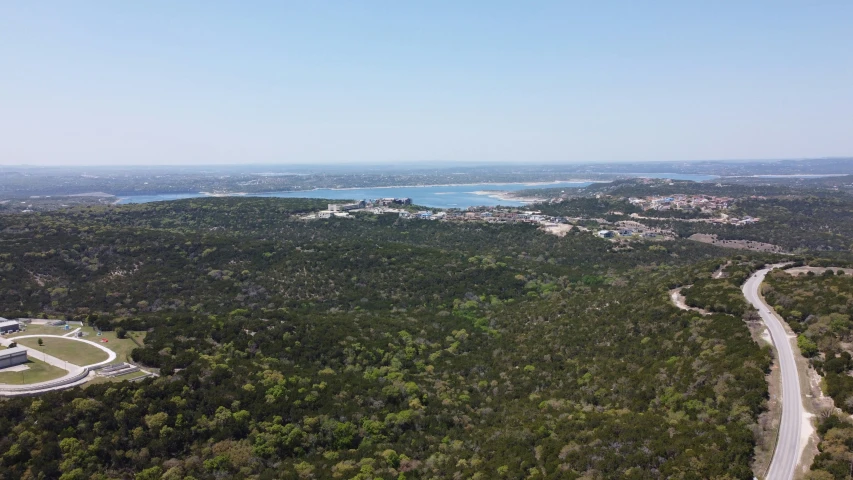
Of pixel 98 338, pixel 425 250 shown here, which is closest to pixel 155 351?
pixel 98 338

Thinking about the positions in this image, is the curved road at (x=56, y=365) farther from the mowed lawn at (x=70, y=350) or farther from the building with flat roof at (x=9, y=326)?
the building with flat roof at (x=9, y=326)

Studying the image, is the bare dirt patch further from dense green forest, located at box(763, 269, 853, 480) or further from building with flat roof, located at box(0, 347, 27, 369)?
building with flat roof, located at box(0, 347, 27, 369)

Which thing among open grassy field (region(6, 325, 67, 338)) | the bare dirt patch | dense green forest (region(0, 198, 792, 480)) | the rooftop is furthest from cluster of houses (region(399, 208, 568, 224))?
the rooftop

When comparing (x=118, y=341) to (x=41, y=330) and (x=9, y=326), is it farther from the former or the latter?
(x=9, y=326)

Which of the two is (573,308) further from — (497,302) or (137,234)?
(137,234)

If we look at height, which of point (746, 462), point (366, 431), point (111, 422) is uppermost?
point (746, 462)

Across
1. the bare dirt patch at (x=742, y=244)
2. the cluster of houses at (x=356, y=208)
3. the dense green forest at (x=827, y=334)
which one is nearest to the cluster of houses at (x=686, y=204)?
the bare dirt patch at (x=742, y=244)

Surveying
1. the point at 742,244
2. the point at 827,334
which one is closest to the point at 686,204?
the point at 742,244
